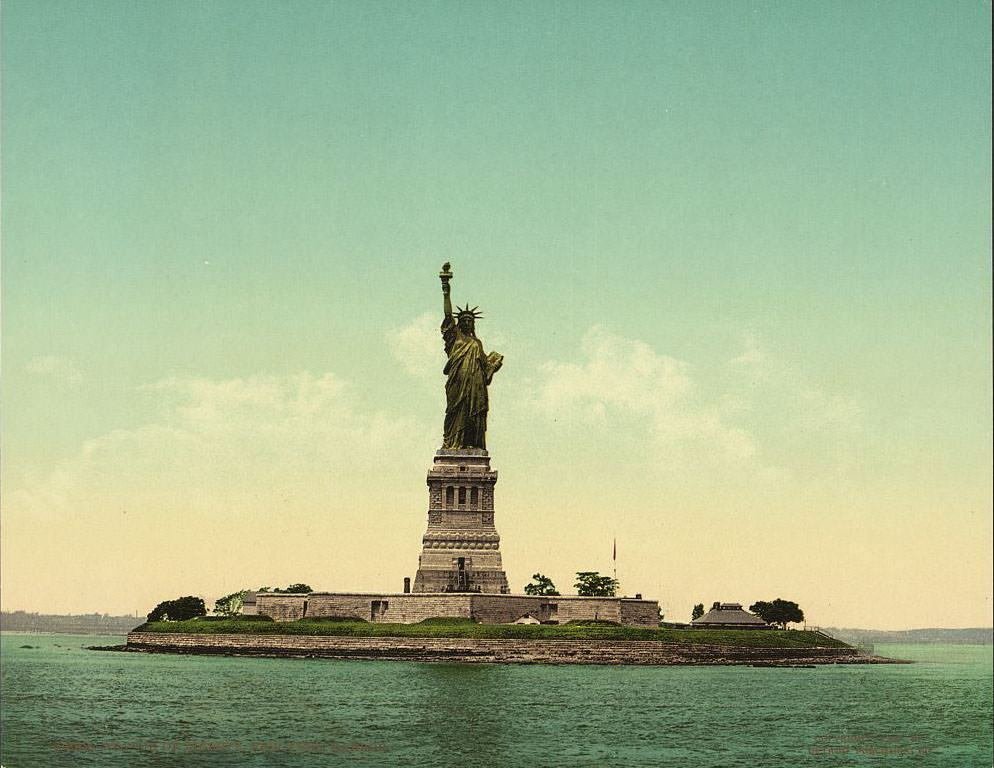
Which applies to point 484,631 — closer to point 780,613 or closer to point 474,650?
point 474,650

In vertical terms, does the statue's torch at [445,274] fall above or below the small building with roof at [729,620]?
above

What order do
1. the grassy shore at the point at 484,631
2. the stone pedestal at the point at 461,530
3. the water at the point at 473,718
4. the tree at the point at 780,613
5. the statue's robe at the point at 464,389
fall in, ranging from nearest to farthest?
the water at the point at 473,718, the grassy shore at the point at 484,631, the stone pedestal at the point at 461,530, the statue's robe at the point at 464,389, the tree at the point at 780,613

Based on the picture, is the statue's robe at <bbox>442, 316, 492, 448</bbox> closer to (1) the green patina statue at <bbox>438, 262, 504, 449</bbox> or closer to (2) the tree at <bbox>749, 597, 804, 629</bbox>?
(1) the green patina statue at <bbox>438, 262, 504, 449</bbox>

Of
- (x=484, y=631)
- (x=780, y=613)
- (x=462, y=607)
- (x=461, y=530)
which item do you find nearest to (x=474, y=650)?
(x=484, y=631)

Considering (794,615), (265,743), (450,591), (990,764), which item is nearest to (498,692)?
(265,743)

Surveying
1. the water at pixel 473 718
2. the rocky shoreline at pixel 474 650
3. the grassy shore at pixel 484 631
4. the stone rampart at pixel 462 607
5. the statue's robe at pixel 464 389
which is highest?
the statue's robe at pixel 464 389

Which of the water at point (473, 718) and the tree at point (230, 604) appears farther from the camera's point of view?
the tree at point (230, 604)

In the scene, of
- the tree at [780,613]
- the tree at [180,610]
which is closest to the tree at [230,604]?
the tree at [180,610]

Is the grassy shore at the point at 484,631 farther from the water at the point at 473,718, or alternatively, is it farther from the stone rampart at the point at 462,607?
the water at the point at 473,718

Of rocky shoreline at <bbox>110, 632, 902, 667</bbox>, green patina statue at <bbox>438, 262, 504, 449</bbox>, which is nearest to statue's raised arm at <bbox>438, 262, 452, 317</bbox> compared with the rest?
green patina statue at <bbox>438, 262, 504, 449</bbox>
